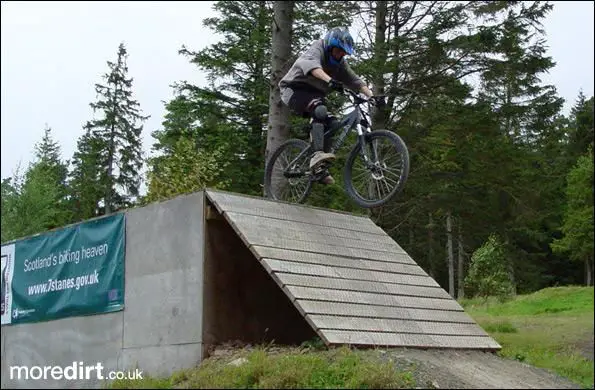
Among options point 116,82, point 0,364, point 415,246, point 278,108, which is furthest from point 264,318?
point 116,82

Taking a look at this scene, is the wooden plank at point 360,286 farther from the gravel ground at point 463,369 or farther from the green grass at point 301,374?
the green grass at point 301,374

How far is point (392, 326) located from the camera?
6.91m

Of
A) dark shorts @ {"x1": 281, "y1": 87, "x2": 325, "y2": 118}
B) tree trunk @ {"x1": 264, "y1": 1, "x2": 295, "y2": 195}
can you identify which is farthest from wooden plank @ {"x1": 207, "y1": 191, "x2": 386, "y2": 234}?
tree trunk @ {"x1": 264, "y1": 1, "x2": 295, "y2": 195}

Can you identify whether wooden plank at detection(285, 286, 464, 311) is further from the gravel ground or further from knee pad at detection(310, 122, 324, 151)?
knee pad at detection(310, 122, 324, 151)

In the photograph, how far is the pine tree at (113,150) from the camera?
34.1m

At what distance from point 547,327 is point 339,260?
3930 millimetres

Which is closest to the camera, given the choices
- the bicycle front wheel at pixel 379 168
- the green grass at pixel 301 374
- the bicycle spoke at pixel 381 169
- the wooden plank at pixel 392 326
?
the green grass at pixel 301 374

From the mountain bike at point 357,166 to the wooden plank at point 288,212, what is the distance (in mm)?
424

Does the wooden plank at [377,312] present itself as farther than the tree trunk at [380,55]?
No

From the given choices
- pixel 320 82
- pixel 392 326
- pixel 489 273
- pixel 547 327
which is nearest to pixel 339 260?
pixel 392 326

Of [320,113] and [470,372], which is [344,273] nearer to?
[470,372]

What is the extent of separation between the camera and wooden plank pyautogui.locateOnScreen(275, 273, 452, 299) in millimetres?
6764

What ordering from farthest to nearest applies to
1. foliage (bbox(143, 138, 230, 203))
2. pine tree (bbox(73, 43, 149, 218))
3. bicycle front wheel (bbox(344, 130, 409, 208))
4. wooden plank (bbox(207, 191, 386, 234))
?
pine tree (bbox(73, 43, 149, 218)) → foliage (bbox(143, 138, 230, 203)) → bicycle front wheel (bbox(344, 130, 409, 208)) → wooden plank (bbox(207, 191, 386, 234))

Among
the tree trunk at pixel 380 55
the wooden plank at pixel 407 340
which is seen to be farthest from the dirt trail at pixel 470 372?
the tree trunk at pixel 380 55
